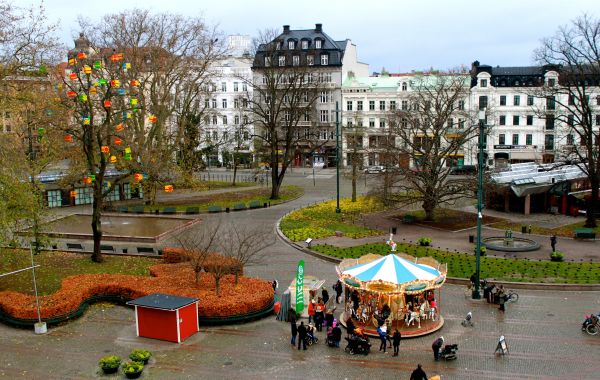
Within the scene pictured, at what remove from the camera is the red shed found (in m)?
21.8

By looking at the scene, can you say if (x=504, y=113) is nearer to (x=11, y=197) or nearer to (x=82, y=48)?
(x=82, y=48)

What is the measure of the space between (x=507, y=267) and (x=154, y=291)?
18.6m

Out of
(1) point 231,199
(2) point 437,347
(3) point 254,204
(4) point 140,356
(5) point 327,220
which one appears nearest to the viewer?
(4) point 140,356

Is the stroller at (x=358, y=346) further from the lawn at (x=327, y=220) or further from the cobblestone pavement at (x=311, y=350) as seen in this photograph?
the lawn at (x=327, y=220)

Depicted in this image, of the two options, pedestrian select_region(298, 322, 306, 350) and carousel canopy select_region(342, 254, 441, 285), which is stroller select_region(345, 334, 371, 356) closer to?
pedestrian select_region(298, 322, 306, 350)

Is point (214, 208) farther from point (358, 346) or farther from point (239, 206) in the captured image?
point (358, 346)

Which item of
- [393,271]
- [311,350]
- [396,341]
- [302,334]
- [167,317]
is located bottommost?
[311,350]

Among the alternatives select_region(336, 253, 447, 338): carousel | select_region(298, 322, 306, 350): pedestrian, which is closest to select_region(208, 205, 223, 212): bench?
select_region(336, 253, 447, 338): carousel

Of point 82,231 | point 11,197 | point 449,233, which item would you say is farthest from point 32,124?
point 449,233

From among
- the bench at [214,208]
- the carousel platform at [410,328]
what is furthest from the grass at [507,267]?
the bench at [214,208]

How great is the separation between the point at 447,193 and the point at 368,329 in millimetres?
21909

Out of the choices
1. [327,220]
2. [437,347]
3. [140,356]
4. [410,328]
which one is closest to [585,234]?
[327,220]

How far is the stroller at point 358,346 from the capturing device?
67.8 ft

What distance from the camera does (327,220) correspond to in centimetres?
4503
